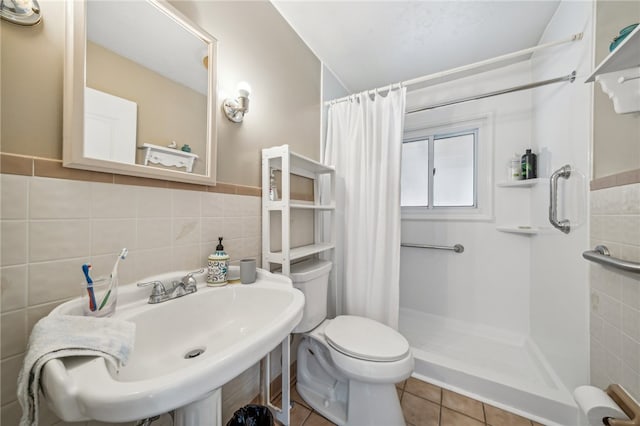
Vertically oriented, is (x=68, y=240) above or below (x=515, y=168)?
below

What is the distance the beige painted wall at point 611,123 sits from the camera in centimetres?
82

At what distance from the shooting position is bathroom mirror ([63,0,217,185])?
23.6 inches

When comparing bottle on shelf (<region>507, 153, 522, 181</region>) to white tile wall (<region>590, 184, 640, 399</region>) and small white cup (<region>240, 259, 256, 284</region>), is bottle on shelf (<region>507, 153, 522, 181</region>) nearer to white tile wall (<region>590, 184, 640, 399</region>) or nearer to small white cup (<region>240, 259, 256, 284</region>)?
white tile wall (<region>590, 184, 640, 399</region>)

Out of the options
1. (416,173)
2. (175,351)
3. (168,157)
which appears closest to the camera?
(175,351)

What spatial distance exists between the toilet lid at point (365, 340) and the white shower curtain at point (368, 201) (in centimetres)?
29

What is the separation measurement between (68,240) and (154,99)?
1.67 feet

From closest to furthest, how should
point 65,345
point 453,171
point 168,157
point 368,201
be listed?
point 65,345 < point 168,157 < point 368,201 < point 453,171

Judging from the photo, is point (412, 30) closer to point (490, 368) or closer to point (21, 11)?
point (21, 11)

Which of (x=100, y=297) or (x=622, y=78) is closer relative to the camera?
(x=100, y=297)

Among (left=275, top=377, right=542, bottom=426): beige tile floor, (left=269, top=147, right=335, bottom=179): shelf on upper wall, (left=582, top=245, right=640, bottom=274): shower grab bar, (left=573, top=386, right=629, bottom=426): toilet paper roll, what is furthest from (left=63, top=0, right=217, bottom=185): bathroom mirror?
(left=573, top=386, right=629, bottom=426): toilet paper roll

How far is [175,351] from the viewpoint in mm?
690

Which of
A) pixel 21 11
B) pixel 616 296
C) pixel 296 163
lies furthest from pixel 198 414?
pixel 616 296

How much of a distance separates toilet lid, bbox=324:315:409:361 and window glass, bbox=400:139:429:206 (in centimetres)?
128

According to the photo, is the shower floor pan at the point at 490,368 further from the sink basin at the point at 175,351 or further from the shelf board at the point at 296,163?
the shelf board at the point at 296,163
